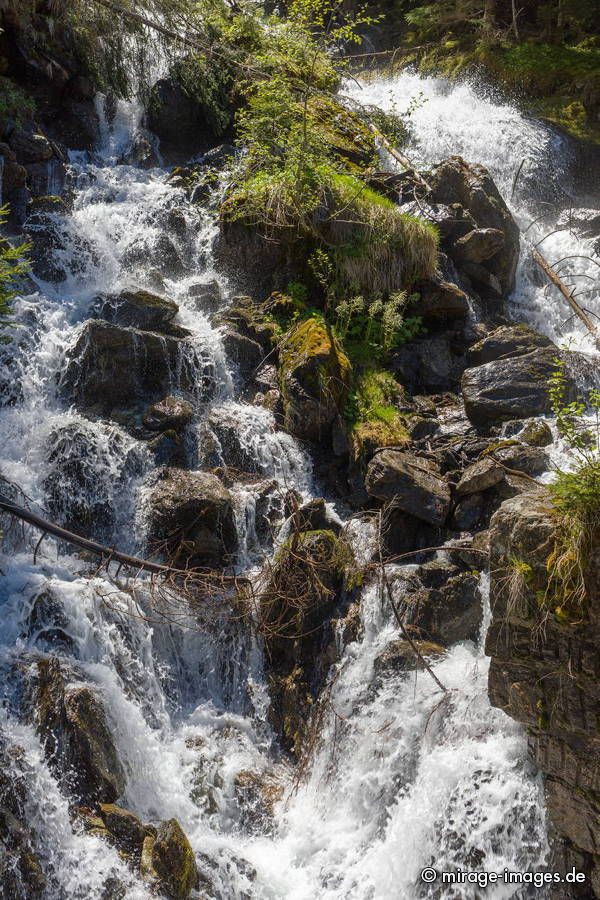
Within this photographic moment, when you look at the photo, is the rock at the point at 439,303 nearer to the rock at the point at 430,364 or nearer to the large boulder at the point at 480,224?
the rock at the point at 430,364

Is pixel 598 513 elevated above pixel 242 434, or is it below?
above

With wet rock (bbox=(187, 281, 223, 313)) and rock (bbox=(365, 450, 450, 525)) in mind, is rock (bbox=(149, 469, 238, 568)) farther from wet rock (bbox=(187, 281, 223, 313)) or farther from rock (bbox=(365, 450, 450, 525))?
wet rock (bbox=(187, 281, 223, 313))

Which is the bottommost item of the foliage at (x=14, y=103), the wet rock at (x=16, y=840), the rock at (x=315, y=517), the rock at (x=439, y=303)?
the wet rock at (x=16, y=840)

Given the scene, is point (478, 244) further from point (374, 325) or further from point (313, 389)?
point (313, 389)

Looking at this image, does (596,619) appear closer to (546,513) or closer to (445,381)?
(546,513)

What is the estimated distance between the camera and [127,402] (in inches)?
334

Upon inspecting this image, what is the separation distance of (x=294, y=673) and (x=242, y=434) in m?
2.79

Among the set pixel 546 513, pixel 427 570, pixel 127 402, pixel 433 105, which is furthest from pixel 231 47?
pixel 546 513

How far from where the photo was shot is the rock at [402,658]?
20.1 feet

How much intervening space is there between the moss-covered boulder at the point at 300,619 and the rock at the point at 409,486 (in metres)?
0.76

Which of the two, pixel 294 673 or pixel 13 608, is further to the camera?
pixel 294 673

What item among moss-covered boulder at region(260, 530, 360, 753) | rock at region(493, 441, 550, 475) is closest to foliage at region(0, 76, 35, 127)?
moss-covered boulder at region(260, 530, 360, 753)

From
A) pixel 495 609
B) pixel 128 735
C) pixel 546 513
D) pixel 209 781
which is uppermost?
pixel 546 513

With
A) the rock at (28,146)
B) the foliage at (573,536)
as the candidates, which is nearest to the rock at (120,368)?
the rock at (28,146)
